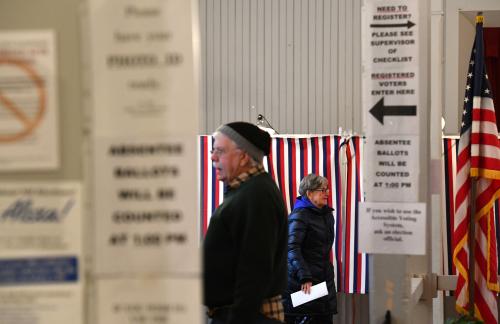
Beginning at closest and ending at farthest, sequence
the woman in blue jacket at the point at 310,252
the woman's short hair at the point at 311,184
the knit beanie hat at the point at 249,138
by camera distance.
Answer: the knit beanie hat at the point at 249,138 < the woman in blue jacket at the point at 310,252 < the woman's short hair at the point at 311,184

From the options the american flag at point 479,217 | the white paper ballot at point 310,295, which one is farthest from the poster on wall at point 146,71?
the white paper ballot at point 310,295

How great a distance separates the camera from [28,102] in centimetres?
138

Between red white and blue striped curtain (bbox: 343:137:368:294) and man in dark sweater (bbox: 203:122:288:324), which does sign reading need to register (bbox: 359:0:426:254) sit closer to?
man in dark sweater (bbox: 203:122:288:324)

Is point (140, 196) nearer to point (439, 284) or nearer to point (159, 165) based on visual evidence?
point (159, 165)

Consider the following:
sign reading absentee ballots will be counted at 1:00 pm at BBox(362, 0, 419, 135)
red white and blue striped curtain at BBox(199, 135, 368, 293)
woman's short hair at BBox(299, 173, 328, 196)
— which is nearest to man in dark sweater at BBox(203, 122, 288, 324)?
sign reading absentee ballots will be counted at 1:00 pm at BBox(362, 0, 419, 135)

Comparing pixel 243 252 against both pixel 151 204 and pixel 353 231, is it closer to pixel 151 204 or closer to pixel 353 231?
pixel 151 204

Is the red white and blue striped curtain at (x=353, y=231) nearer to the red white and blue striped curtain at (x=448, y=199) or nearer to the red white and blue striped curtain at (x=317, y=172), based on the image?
the red white and blue striped curtain at (x=317, y=172)

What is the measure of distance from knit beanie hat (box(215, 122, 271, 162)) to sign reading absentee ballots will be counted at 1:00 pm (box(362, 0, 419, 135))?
22.8 inches

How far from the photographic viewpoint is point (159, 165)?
135 cm

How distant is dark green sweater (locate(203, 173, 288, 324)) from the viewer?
3096 mm

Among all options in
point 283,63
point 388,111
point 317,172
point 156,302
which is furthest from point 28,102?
point 283,63

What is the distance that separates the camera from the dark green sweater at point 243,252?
3096 millimetres

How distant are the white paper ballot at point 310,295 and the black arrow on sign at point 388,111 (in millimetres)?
3010

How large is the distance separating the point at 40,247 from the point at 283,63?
806 cm
